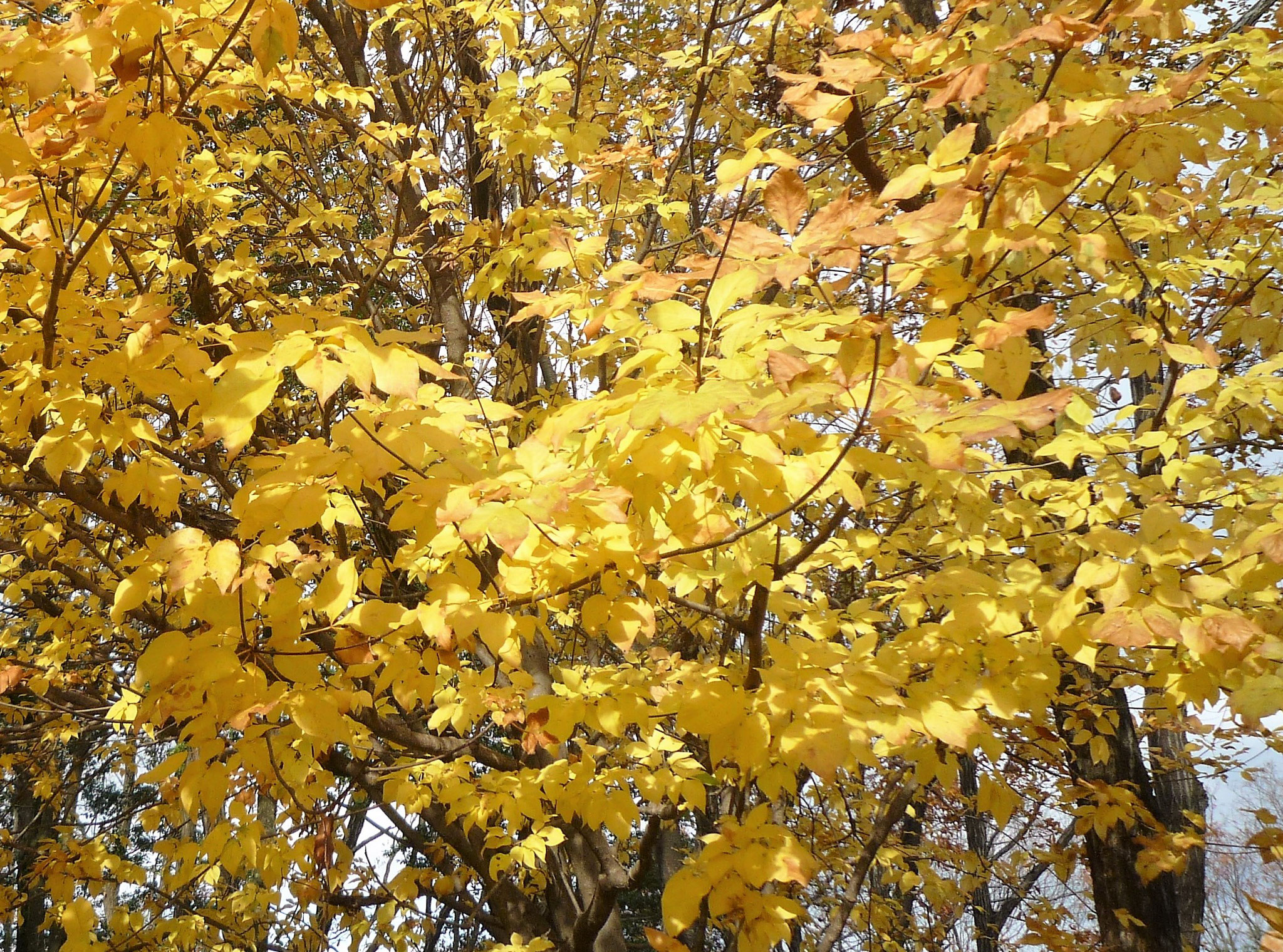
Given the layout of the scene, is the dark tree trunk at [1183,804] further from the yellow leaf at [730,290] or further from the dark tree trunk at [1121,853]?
the yellow leaf at [730,290]

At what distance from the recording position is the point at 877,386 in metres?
1.22

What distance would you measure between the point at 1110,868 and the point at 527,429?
350 centimetres

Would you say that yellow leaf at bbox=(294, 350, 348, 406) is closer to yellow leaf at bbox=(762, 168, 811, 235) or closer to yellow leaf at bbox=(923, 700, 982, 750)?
yellow leaf at bbox=(762, 168, 811, 235)

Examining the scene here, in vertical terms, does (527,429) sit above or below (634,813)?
above

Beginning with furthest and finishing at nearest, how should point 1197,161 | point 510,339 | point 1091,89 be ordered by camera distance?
point 510,339
point 1091,89
point 1197,161

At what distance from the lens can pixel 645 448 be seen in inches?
49.2

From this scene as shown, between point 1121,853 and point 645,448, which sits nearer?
point 645,448

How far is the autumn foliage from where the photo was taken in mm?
1356

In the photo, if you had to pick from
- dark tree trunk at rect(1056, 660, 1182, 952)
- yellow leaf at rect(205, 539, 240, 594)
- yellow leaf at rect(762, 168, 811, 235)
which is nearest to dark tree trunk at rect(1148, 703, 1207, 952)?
dark tree trunk at rect(1056, 660, 1182, 952)

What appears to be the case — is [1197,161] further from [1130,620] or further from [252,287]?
[252,287]

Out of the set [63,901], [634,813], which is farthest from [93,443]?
[63,901]

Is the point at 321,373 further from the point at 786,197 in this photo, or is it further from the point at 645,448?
the point at 786,197

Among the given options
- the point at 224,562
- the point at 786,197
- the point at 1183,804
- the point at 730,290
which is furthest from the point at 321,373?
the point at 1183,804

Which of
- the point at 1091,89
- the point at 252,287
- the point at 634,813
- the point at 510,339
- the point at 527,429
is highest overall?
the point at 510,339
